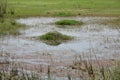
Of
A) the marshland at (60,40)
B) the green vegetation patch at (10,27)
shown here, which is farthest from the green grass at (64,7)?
the green vegetation patch at (10,27)

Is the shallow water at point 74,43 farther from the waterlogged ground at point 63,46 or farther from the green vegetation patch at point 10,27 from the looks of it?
the green vegetation patch at point 10,27

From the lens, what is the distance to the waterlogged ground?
52.0 ft

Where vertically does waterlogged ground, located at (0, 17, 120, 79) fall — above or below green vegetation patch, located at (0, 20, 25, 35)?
above

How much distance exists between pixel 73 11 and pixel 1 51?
16231 millimetres

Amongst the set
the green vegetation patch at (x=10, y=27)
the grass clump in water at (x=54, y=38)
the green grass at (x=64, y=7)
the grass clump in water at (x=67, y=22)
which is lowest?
the green grass at (x=64, y=7)

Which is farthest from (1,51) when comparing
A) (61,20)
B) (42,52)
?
(61,20)

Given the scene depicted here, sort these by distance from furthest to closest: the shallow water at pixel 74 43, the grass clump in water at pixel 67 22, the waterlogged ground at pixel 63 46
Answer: the grass clump in water at pixel 67 22 → the shallow water at pixel 74 43 → the waterlogged ground at pixel 63 46

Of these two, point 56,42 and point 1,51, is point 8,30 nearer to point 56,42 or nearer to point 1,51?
point 56,42

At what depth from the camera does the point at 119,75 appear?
9203mm

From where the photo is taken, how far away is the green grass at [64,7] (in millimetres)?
32312

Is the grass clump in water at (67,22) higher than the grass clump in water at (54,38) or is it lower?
lower

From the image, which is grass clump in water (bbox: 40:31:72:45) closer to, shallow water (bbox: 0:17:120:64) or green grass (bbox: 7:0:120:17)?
shallow water (bbox: 0:17:120:64)

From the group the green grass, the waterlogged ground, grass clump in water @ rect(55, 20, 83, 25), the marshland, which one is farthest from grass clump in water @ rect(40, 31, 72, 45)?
the green grass

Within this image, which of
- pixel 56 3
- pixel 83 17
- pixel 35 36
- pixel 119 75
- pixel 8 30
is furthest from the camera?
pixel 56 3
